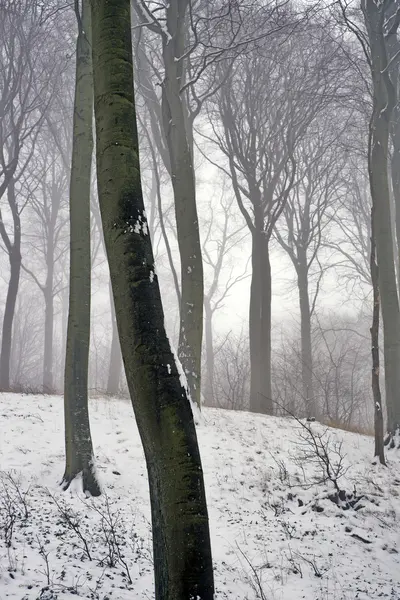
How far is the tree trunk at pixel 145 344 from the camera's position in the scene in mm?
2100

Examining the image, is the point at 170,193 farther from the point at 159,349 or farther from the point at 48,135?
the point at 159,349

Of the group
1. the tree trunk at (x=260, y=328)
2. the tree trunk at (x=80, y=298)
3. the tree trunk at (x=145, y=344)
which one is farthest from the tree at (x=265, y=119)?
the tree trunk at (x=145, y=344)

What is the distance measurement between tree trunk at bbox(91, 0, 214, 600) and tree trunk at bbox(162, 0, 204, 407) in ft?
17.1

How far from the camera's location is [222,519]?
482cm

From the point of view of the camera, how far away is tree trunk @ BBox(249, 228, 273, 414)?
10516 millimetres

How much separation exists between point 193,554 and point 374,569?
2.64 meters

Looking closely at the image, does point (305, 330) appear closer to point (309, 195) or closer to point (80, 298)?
point (309, 195)

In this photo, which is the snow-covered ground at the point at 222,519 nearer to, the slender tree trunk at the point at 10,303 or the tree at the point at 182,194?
the tree at the point at 182,194

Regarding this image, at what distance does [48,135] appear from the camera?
1502cm

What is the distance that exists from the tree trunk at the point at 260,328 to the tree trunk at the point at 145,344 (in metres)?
8.14

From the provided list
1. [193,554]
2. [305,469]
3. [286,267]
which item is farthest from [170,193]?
[193,554]

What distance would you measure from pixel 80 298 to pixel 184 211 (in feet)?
10.7

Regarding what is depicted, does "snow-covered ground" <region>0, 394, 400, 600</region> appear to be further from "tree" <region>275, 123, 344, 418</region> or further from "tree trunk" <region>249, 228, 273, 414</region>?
"tree" <region>275, 123, 344, 418</region>

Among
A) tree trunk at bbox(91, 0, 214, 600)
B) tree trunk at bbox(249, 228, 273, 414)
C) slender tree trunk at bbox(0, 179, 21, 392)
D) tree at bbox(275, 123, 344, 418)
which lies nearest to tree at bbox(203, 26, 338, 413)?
tree trunk at bbox(249, 228, 273, 414)
